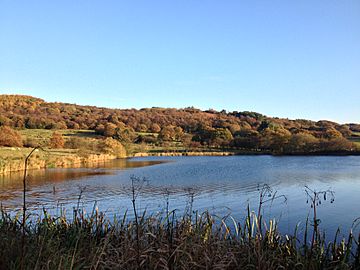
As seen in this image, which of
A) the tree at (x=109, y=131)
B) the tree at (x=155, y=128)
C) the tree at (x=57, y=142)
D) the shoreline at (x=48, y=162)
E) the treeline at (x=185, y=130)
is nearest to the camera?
the shoreline at (x=48, y=162)

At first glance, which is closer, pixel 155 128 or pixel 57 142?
pixel 57 142

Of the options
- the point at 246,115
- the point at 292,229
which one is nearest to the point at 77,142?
the point at 292,229

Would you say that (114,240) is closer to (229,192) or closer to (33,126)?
(229,192)

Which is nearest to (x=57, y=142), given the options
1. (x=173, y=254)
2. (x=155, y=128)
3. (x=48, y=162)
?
(x=48, y=162)

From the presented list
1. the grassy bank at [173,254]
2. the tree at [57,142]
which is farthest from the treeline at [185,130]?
the grassy bank at [173,254]

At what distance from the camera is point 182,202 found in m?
15.0

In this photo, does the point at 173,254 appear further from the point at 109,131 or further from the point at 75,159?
the point at 109,131

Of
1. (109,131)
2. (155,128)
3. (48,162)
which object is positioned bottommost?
(48,162)

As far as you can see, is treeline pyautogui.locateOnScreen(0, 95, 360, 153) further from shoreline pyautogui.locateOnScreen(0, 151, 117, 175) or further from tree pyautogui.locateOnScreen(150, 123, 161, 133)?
shoreline pyautogui.locateOnScreen(0, 151, 117, 175)


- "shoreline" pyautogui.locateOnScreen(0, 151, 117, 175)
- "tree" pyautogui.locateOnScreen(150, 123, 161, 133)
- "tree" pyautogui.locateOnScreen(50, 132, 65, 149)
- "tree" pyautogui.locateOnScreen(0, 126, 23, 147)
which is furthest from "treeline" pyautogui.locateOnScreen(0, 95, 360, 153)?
"tree" pyautogui.locateOnScreen(0, 126, 23, 147)

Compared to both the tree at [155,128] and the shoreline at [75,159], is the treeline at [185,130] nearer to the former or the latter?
the tree at [155,128]

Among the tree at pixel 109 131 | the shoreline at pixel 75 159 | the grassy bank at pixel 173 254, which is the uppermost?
the tree at pixel 109 131

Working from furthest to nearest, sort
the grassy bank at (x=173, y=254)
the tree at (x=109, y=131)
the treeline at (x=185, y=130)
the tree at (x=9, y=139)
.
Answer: the tree at (x=109, y=131) < the treeline at (x=185, y=130) < the tree at (x=9, y=139) < the grassy bank at (x=173, y=254)

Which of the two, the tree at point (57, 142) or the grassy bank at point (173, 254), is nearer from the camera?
the grassy bank at point (173, 254)
